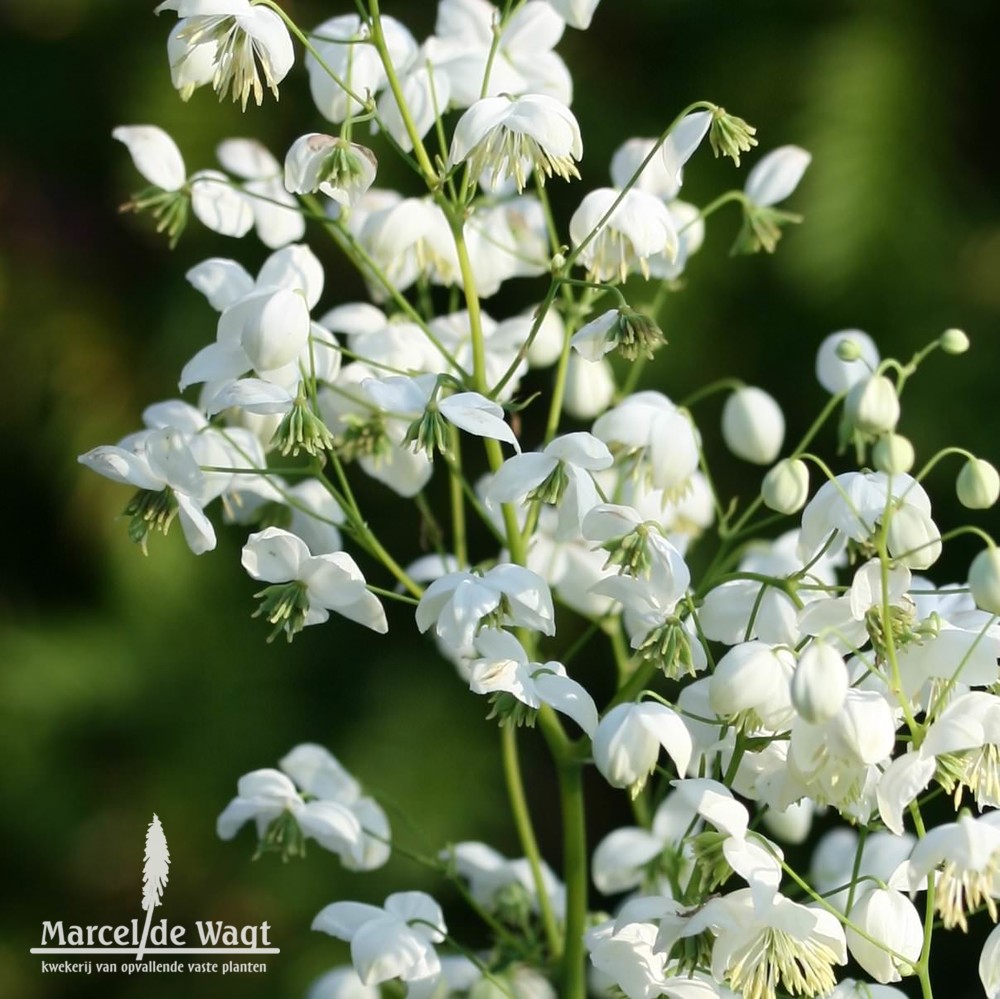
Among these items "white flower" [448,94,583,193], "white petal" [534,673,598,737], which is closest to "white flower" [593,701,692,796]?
"white petal" [534,673,598,737]

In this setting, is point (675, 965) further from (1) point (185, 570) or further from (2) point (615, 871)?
(1) point (185, 570)

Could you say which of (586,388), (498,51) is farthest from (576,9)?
(586,388)

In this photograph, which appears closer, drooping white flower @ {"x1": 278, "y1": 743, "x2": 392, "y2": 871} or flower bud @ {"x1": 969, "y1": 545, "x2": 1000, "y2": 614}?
flower bud @ {"x1": 969, "y1": 545, "x2": 1000, "y2": 614}

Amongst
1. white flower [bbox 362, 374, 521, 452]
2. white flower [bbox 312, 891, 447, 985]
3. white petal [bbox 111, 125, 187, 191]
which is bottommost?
white flower [bbox 312, 891, 447, 985]

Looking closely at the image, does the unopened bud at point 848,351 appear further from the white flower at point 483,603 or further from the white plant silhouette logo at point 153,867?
the white plant silhouette logo at point 153,867

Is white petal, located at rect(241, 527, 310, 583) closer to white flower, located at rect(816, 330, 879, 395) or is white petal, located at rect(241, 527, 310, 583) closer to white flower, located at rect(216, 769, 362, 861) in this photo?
white flower, located at rect(216, 769, 362, 861)

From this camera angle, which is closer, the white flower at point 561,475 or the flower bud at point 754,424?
the white flower at point 561,475

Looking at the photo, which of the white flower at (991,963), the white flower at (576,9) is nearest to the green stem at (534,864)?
the white flower at (991,963)
